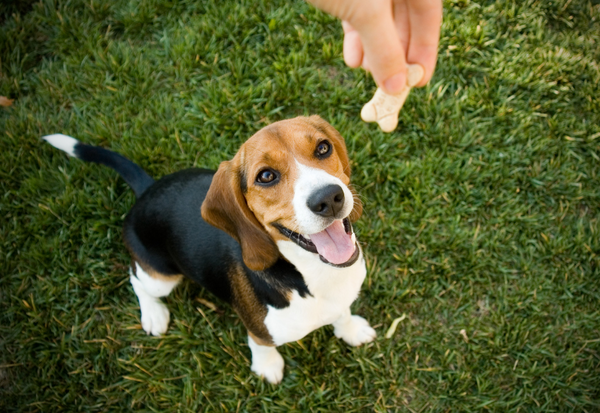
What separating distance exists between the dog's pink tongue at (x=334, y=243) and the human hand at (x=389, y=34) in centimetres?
89

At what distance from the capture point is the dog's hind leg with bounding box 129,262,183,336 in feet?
12.1

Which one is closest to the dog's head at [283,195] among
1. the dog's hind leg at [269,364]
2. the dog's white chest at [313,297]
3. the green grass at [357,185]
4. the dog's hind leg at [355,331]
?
the dog's white chest at [313,297]

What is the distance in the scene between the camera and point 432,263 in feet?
13.6

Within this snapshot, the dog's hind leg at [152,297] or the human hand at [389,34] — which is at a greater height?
the human hand at [389,34]

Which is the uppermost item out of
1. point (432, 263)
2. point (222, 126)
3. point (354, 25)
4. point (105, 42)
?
point (354, 25)

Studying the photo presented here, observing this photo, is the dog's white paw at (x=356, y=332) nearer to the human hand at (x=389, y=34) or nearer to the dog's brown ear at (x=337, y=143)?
the dog's brown ear at (x=337, y=143)

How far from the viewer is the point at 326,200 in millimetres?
2309

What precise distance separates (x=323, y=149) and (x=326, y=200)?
0.50 metres

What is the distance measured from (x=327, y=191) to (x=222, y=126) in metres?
2.63

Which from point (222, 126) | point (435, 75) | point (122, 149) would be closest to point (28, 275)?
point (122, 149)

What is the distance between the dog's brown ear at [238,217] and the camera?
2.66 m

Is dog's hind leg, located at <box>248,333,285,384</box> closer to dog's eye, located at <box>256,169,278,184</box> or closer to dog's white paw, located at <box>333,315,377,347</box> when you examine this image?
dog's white paw, located at <box>333,315,377,347</box>

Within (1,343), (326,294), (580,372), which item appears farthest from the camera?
(1,343)

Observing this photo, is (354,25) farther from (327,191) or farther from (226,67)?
(226,67)
